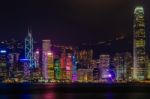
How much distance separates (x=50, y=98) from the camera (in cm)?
9344

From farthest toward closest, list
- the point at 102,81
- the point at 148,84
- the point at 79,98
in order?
1. the point at 102,81
2. the point at 148,84
3. the point at 79,98

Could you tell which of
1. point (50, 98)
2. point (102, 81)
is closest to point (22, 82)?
point (102, 81)

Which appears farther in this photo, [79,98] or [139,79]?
[139,79]

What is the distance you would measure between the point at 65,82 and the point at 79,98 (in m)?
58.9

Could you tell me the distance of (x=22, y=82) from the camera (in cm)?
15025

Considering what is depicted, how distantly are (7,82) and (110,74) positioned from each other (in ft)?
75.5

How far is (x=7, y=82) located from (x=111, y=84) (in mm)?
21941

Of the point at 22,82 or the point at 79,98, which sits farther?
the point at 22,82

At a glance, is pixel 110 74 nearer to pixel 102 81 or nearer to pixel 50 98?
pixel 102 81

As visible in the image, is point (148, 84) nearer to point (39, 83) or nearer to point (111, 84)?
point (111, 84)

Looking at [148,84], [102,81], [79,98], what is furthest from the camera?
[102,81]

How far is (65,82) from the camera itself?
15100 cm

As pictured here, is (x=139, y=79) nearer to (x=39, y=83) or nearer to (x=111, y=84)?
(x=111, y=84)

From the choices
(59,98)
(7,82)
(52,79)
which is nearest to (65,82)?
(52,79)
